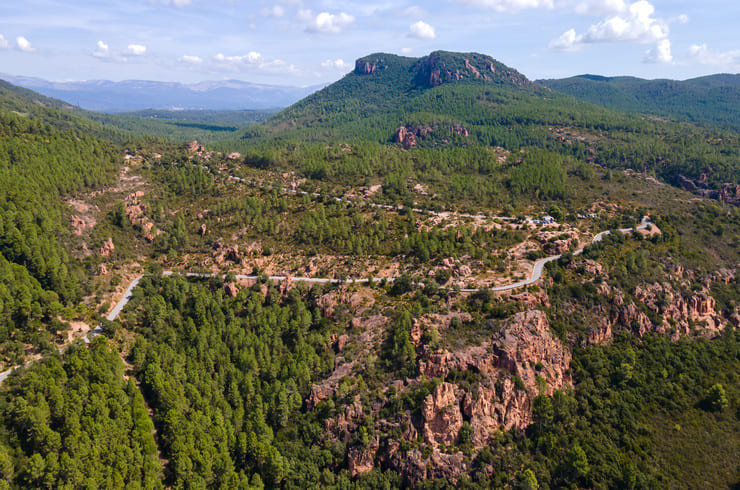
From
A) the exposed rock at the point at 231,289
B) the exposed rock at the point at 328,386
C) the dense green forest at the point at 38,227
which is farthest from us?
the exposed rock at the point at 231,289

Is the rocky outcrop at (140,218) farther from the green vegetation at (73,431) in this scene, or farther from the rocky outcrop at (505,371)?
the rocky outcrop at (505,371)

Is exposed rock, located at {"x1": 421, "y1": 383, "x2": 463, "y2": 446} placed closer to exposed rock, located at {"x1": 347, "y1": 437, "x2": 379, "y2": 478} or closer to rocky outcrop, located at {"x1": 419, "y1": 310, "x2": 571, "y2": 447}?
rocky outcrop, located at {"x1": 419, "y1": 310, "x2": 571, "y2": 447}

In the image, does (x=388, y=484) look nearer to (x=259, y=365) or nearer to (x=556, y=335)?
(x=259, y=365)

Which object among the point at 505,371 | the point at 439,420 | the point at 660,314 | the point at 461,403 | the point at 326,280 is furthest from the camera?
the point at 326,280

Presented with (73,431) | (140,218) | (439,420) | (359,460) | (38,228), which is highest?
(38,228)

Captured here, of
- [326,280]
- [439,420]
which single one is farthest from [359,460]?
[326,280]

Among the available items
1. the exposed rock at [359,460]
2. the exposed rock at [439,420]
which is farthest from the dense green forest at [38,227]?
the exposed rock at [439,420]

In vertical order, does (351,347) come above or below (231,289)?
below

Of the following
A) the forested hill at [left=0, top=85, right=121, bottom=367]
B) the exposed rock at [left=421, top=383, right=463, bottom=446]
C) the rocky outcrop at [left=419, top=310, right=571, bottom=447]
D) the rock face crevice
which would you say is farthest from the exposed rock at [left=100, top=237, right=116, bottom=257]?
the exposed rock at [left=421, top=383, right=463, bottom=446]

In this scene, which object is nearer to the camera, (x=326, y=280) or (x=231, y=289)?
(x=231, y=289)

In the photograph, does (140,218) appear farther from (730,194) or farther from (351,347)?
(730,194)

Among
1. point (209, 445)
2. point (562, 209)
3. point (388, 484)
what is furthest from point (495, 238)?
point (209, 445)
